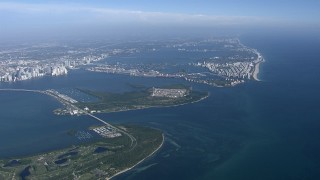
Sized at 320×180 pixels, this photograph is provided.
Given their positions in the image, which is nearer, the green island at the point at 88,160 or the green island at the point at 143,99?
the green island at the point at 88,160

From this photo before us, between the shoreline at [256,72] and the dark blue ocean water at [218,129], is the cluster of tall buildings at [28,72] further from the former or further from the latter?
the shoreline at [256,72]

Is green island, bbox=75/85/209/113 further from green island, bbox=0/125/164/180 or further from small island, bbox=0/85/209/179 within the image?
green island, bbox=0/125/164/180

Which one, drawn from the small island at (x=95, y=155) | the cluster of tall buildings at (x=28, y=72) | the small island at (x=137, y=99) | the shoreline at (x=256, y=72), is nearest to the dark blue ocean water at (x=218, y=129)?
the small island at (x=95, y=155)

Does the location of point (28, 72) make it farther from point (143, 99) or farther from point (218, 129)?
point (218, 129)

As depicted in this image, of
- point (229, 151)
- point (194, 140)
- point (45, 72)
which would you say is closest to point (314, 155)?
point (229, 151)

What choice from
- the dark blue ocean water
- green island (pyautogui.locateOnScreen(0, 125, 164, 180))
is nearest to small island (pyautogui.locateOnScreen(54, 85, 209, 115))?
the dark blue ocean water

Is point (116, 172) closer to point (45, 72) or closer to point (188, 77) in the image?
point (188, 77)
